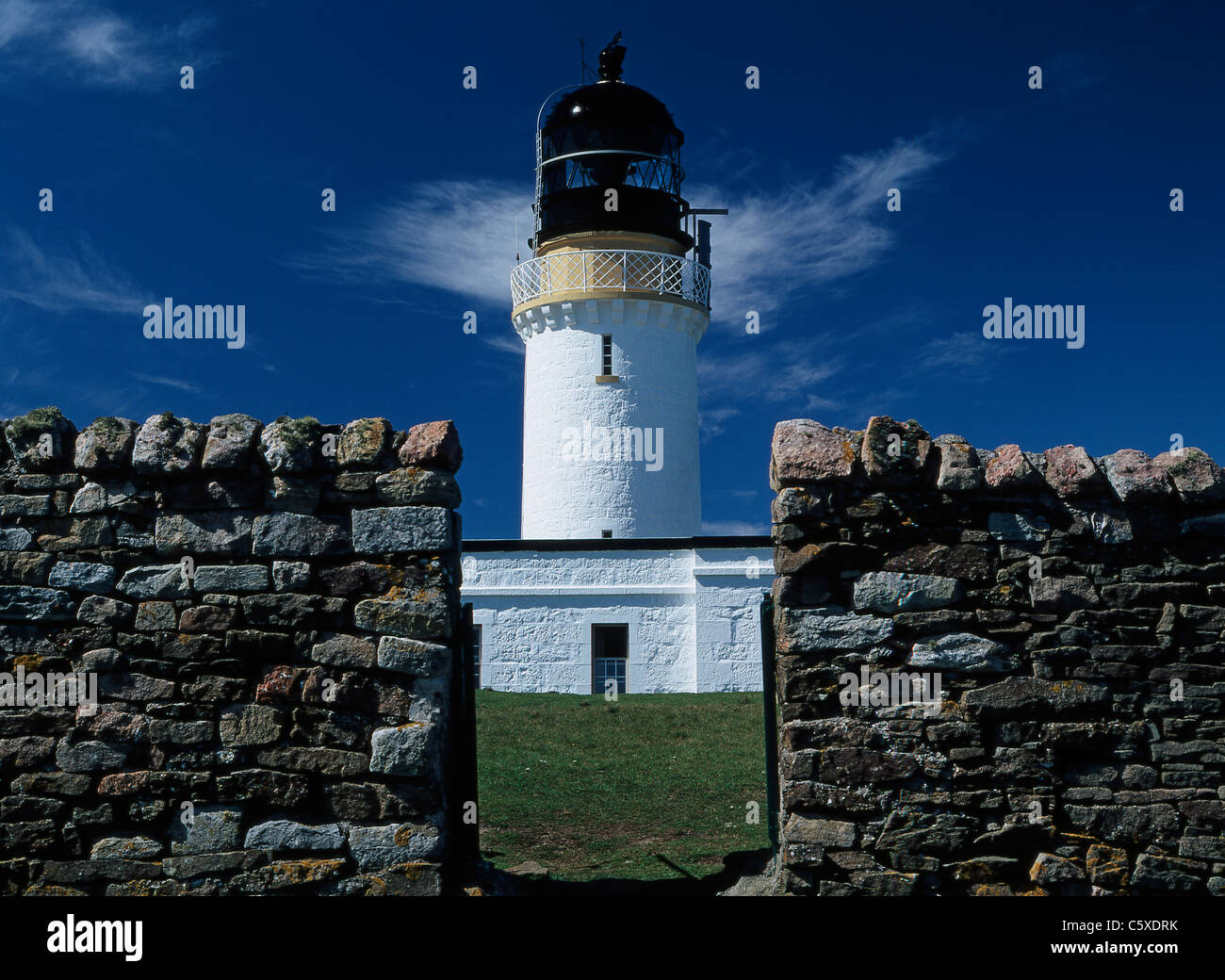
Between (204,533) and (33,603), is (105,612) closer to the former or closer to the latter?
(33,603)

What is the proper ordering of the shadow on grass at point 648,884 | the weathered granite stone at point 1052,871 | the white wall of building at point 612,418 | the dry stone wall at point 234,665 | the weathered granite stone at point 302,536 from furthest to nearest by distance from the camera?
the white wall of building at point 612,418, the shadow on grass at point 648,884, the weathered granite stone at point 302,536, the dry stone wall at point 234,665, the weathered granite stone at point 1052,871

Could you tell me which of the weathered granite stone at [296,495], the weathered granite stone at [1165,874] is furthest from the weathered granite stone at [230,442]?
the weathered granite stone at [1165,874]

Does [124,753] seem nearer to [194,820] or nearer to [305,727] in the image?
[194,820]

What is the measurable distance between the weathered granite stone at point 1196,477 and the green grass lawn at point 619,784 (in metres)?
4.20

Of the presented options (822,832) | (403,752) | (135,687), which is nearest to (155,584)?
(135,687)

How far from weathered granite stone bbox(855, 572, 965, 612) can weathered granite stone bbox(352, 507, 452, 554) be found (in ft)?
8.09

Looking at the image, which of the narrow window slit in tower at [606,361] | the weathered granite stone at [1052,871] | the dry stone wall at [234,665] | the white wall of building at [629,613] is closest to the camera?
the weathered granite stone at [1052,871]

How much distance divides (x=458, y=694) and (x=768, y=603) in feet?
7.03

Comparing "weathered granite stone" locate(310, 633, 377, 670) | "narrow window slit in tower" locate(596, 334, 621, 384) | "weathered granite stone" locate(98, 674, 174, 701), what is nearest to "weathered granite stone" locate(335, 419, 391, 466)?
"weathered granite stone" locate(310, 633, 377, 670)

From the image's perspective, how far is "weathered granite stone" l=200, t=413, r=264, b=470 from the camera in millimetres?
6238

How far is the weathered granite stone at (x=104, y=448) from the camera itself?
630 centimetres

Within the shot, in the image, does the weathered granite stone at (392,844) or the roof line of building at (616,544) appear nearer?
the weathered granite stone at (392,844)

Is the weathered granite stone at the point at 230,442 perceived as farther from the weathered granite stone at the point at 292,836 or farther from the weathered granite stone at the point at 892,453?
the weathered granite stone at the point at 892,453
